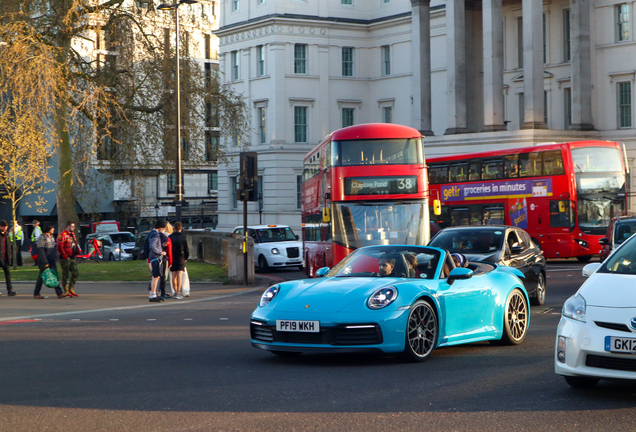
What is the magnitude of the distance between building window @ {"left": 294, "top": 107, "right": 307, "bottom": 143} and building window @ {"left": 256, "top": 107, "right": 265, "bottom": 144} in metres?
2.35

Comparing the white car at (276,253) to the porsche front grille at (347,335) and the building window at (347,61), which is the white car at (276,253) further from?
the building window at (347,61)

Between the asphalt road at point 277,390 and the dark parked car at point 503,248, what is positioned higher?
the dark parked car at point 503,248

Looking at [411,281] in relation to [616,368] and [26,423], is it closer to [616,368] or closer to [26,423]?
[616,368]

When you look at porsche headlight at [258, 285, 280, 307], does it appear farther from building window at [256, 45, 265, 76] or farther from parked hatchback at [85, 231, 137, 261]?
building window at [256, 45, 265, 76]

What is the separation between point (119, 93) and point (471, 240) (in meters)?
16.6

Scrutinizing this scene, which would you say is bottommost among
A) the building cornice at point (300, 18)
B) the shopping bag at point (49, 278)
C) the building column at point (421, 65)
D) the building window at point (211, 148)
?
the shopping bag at point (49, 278)

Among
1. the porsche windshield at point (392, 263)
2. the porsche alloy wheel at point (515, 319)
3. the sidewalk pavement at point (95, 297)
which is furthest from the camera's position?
the sidewalk pavement at point (95, 297)

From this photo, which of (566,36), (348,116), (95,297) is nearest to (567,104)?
(566,36)

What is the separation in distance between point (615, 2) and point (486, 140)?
10848mm

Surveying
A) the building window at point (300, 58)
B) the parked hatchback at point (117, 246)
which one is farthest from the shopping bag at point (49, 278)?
the building window at point (300, 58)

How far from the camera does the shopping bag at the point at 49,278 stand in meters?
18.9

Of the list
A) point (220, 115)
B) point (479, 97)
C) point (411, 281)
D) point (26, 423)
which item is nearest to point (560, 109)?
point (479, 97)

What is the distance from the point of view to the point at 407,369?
885 cm

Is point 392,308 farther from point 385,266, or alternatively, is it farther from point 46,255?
point 46,255
